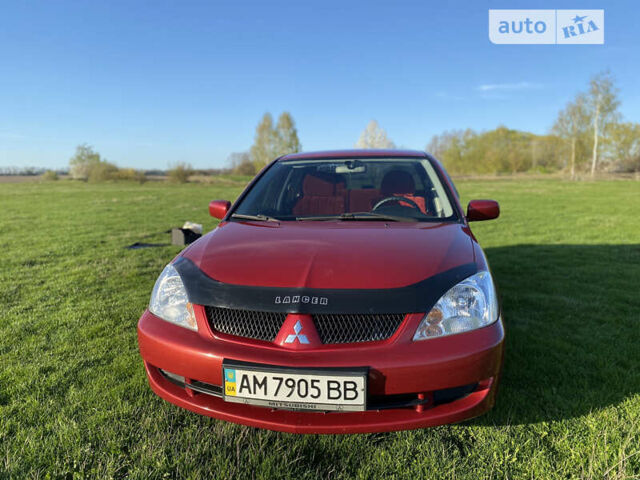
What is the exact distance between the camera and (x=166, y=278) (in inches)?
82.3

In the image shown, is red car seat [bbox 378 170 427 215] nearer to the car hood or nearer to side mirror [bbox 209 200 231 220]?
the car hood

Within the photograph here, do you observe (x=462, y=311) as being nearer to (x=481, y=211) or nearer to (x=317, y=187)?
(x=481, y=211)

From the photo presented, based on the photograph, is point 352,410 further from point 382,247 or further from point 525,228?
point 525,228

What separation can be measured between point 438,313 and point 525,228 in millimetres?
8827

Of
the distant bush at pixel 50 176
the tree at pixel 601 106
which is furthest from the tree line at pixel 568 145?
the distant bush at pixel 50 176

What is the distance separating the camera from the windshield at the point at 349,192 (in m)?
2.68

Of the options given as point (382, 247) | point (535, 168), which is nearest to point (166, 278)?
point (382, 247)

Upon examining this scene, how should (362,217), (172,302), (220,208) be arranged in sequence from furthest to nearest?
(220,208), (362,217), (172,302)

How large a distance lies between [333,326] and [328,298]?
116 millimetres

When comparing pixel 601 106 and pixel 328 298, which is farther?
pixel 601 106

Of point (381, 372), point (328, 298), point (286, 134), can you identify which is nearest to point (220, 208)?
point (328, 298)

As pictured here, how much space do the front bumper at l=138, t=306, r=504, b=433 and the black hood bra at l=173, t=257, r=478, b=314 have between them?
0.07 metres

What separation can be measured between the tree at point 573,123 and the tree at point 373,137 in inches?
946

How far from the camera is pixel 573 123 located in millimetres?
42219
